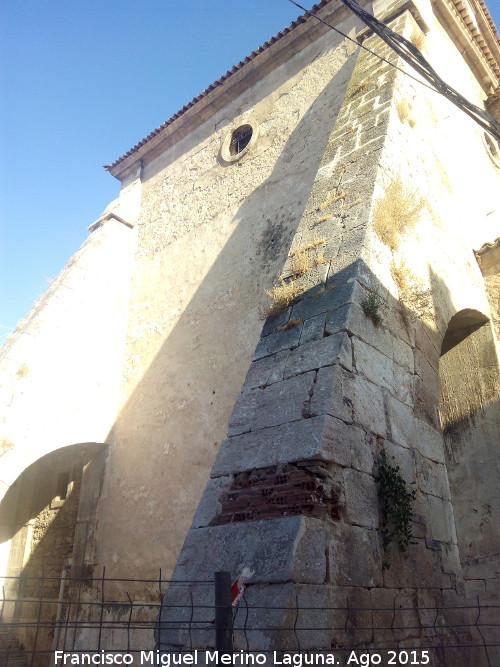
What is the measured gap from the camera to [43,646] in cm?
736

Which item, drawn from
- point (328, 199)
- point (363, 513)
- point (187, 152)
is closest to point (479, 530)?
point (363, 513)

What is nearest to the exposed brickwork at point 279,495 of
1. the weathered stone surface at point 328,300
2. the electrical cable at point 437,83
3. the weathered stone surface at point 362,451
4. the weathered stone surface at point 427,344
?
the weathered stone surface at point 362,451

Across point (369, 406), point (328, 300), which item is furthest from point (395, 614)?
point (328, 300)

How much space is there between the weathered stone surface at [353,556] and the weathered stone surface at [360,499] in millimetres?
49

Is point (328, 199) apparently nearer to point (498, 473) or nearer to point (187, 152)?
point (498, 473)

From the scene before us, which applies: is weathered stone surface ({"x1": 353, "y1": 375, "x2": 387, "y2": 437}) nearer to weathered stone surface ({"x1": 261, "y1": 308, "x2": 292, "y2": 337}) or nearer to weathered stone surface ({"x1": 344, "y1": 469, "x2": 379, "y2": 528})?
weathered stone surface ({"x1": 344, "y1": 469, "x2": 379, "y2": 528})

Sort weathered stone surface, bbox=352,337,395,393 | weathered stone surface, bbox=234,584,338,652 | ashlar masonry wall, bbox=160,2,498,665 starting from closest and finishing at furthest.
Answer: weathered stone surface, bbox=234,584,338,652 < ashlar masonry wall, bbox=160,2,498,665 < weathered stone surface, bbox=352,337,395,393

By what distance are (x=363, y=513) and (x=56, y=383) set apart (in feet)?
18.0

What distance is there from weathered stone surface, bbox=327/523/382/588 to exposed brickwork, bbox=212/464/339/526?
4.6 inches

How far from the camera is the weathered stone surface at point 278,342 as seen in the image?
3627 mm

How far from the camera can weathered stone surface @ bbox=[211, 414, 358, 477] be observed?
282 centimetres

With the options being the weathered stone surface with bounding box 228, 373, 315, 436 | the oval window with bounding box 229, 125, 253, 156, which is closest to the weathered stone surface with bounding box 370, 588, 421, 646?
the weathered stone surface with bounding box 228, 373, 315, 436

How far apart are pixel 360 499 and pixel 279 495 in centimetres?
48

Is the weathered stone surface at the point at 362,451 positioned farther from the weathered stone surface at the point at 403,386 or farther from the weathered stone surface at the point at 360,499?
the weathered stone surface at the point at 403,386
